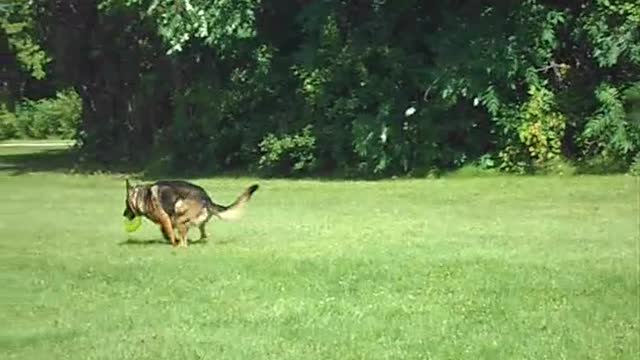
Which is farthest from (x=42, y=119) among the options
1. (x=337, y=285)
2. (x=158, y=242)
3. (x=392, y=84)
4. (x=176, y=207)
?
(x=337, y=285)

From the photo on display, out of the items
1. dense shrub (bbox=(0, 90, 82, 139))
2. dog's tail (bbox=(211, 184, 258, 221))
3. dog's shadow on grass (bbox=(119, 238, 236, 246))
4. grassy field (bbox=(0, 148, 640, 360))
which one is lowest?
dense shrub (bbox=(0, 90, 82, 139))

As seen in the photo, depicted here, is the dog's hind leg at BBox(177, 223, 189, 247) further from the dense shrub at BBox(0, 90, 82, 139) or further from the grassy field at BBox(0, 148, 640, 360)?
the dense shrub at BBox(0, 90, 82, 139)

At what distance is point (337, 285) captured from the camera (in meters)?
12.8

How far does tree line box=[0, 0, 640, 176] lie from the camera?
98.1 ft

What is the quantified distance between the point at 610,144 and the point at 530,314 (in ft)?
61.2

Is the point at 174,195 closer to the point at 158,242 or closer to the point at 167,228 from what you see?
the point at 167,228

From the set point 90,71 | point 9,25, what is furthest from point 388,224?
point 9,25

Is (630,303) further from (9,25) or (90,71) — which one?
(9,25)

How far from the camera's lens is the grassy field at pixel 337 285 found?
32.8 ft

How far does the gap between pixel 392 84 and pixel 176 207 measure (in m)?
16.9

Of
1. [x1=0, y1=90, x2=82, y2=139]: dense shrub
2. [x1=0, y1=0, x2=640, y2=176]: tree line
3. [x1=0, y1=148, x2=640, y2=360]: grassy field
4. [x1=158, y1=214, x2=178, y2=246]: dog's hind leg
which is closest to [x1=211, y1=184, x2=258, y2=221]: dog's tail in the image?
[x1=0, y1=148, x2=640, y2=360]: grassy field

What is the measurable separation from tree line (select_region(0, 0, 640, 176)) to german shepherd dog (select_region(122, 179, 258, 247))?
14.8 m

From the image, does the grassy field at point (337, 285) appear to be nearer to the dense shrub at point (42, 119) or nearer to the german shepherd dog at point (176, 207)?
the german shepherd dog at point (176, 207)

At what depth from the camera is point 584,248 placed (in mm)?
15578
